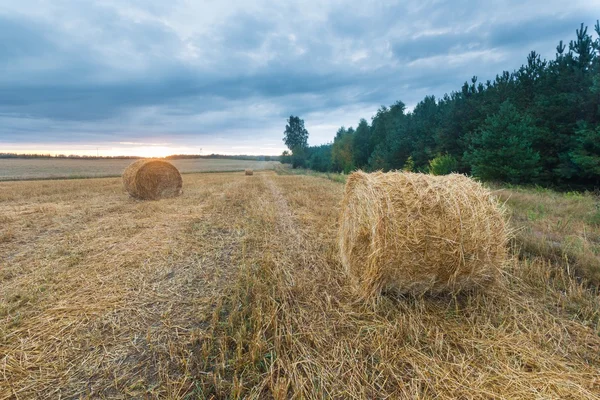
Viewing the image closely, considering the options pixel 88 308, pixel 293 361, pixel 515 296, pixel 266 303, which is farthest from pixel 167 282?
pixel 515 296

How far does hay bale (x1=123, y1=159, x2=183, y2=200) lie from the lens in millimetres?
11633

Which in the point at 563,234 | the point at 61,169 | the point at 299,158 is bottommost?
the point at 563,234

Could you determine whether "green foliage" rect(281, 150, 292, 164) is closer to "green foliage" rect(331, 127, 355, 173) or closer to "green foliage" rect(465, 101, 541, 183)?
"green foliage" rect(331, 127, 355, 173)

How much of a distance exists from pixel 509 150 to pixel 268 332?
1670cm

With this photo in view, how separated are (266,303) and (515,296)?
10.6ft

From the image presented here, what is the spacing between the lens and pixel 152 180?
39.5 feet

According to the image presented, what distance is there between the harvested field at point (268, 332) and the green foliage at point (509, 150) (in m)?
13.0

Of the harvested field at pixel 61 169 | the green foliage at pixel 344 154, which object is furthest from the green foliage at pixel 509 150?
the green foliage at pixel 344 154

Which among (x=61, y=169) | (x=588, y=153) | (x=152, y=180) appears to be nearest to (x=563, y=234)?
(x=588, y=153)

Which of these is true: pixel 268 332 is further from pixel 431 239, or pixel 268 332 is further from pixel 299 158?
pixel 299 158

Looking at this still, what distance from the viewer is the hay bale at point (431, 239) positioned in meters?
3.26

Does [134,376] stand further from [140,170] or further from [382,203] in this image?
[140,170]

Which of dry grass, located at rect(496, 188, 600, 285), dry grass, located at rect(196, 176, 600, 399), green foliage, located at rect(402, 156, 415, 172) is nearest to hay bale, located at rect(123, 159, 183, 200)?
dry grass, located at rect(196, 176, 600, 399)

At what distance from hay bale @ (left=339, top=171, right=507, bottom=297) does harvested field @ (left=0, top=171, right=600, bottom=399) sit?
30cm
